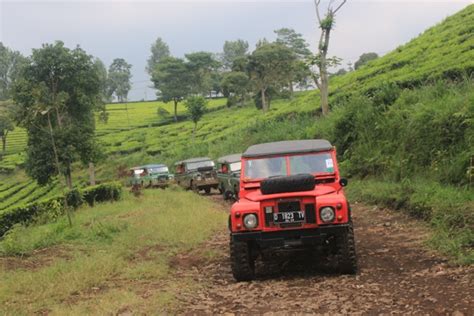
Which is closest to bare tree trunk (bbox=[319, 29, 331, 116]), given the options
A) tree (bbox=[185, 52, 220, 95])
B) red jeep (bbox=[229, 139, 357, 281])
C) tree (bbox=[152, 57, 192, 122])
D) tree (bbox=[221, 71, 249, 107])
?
red jeep (bbox=[229, 139, 357, 281])

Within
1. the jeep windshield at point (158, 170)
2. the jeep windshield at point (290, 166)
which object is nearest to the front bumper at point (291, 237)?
the jeep windshield at point (290, 166)

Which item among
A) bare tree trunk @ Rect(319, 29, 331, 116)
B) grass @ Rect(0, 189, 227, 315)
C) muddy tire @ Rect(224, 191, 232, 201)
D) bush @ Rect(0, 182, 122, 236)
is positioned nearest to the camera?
grass @ Rect(0, 189, 227, 315)

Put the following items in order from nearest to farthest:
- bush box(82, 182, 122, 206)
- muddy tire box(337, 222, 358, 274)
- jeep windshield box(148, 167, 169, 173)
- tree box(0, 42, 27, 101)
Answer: muddy tire box(337, 222, 358, 274), bush box(82, 182, 122, 206), jeep windshield box(148, 167, 169, 173), tree box(0, 42, 27, 101)

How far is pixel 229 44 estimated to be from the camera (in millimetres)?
116812

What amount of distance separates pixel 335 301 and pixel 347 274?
4.22 ft

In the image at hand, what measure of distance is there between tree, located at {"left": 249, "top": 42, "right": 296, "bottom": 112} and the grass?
133ft

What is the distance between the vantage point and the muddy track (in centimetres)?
595

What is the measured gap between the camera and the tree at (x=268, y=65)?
178ft

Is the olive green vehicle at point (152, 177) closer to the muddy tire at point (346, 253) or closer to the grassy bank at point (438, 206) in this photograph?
the grassy bank at point (438, 206)

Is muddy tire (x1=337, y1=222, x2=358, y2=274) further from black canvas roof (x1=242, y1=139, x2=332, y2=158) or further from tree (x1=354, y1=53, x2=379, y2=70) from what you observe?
tree (x1=354, y1=53, x2=379, y2=70)

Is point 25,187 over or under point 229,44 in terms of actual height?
under

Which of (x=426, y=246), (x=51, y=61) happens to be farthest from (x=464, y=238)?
(x=51, y=61)

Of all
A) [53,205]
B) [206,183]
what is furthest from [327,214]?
[206,183]

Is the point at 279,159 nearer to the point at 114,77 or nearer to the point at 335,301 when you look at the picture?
the point at 335,301
